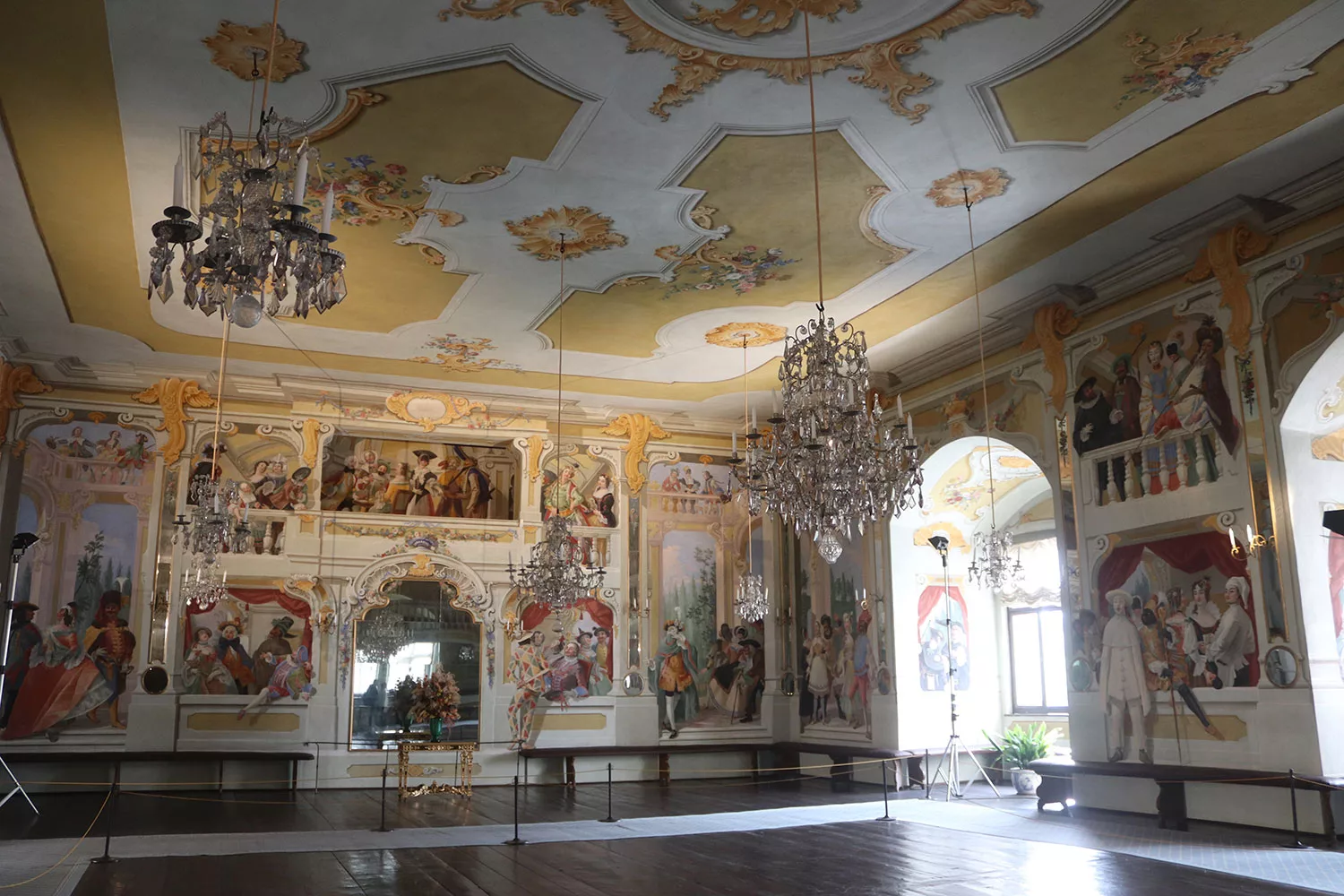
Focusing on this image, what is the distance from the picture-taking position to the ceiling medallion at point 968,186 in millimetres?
9219

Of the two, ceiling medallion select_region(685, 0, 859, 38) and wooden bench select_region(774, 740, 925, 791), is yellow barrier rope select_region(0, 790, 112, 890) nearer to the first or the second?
ceiling medallion select_region(685, 0, 859, 38)

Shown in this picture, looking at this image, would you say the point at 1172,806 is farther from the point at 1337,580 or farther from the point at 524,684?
the point at 524,684

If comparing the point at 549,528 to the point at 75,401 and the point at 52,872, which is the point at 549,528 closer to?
the point at 52,872

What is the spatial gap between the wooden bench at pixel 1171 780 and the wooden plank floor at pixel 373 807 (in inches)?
93.3

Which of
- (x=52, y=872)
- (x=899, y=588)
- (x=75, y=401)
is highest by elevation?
(x=75, y=401)

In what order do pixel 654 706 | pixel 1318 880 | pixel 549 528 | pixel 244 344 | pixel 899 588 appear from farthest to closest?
pixel 654 706 → pixel 899 588 → pixel 244 344 → pixel 549 528 → pixel 1318 880

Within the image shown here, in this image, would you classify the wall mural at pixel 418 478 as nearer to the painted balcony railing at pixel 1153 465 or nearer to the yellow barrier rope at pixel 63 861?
the yellow barrier rope at pixel 63 861

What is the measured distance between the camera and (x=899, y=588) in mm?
14844

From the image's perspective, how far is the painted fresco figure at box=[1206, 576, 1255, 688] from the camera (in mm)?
9664

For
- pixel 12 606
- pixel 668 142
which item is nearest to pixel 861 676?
pixel 668 142

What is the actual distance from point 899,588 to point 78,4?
38.1 feet

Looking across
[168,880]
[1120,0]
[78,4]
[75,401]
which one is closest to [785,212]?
[1120,0]

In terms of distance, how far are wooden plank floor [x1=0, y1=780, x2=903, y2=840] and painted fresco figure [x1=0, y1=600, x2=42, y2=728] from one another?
1.31 meters

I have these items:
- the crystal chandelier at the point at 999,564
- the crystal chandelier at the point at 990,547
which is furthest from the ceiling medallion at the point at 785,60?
the crystal chandelier at the point at 999,564
